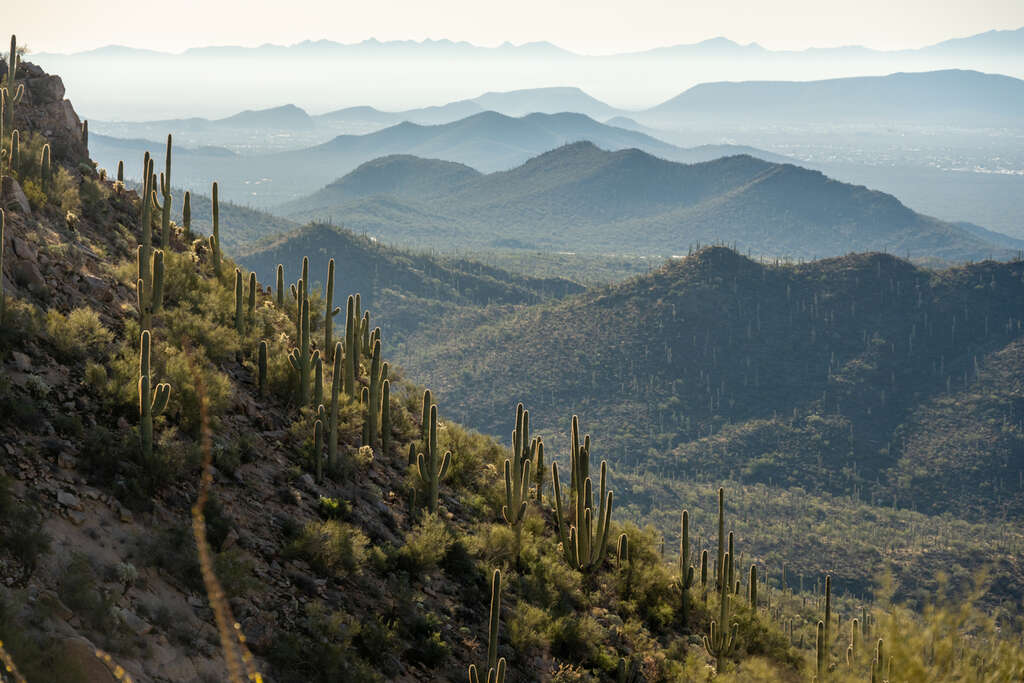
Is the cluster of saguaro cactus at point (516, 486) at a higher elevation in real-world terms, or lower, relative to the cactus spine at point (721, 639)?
higher

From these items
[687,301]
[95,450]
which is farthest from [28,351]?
[687,301]

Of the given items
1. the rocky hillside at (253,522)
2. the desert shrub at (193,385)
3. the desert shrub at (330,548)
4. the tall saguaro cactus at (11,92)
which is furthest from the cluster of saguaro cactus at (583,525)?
the tall saguaro cactus at (11,92)

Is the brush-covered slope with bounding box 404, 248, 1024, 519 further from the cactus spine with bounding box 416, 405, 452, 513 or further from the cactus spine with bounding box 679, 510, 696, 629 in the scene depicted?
the cactus spine with bounding box 416, 405, 452, 513

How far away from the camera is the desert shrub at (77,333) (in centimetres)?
1166

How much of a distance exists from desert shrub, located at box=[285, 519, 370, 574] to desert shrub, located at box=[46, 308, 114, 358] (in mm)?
3819

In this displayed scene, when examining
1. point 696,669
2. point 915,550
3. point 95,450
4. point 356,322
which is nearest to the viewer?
point 95,450

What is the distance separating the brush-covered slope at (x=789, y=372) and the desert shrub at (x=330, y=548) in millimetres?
75887

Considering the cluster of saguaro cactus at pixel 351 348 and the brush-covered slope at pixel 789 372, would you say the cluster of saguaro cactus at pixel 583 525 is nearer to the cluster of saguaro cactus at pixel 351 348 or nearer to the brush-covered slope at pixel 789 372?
the cluster of saguaro cactus at pixel 351 348

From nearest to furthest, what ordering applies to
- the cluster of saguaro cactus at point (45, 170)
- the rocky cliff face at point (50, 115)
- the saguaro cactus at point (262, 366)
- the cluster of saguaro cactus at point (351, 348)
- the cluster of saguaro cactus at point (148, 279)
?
the cluster of saguaro cactus at point (148, 279)
the saguaro cactus at point (262, 366)
the cluster of saguaro cactus at point (45, 170)
the cluster of saguaro cactus at point (351, 348)
the rocky cliff face at point (50, 115)

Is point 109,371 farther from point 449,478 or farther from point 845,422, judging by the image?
point 845,422

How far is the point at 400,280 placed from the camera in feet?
456

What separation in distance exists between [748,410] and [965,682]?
89.2 metres

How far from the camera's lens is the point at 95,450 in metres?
10.2

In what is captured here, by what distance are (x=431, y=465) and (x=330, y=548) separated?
3.21 meters
